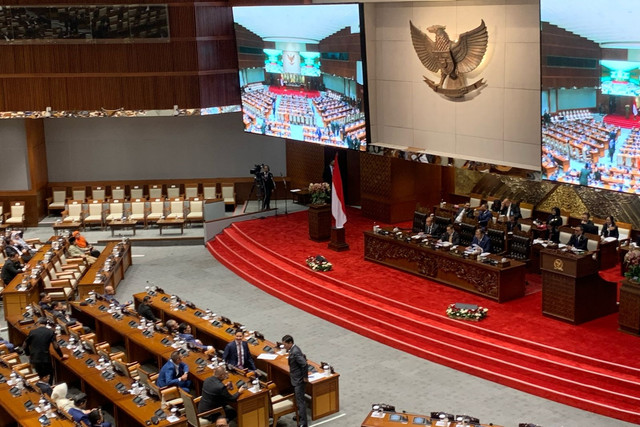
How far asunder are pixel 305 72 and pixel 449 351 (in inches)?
333

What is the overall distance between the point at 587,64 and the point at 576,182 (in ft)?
6.25

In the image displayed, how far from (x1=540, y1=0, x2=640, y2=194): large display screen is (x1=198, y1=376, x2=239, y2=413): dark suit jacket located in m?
6.83

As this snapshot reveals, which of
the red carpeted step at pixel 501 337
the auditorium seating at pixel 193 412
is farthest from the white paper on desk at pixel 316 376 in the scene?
the red carpeted step at pixel 501 337

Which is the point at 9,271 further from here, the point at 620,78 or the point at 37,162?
the point at 620,78

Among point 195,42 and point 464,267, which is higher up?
point 195,42

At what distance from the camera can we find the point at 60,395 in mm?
10906

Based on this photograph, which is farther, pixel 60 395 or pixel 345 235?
pixel 345 235

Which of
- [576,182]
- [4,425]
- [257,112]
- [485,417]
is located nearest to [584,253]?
[576,182]

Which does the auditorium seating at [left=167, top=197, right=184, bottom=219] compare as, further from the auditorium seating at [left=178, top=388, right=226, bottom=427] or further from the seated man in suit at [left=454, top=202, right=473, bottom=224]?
the auditorium seating at [left=178, top=388, right=226, bottom=427]

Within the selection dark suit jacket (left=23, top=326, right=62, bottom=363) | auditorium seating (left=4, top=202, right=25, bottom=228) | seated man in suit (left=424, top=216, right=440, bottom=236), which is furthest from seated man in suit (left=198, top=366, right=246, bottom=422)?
auditorium seating (left=4, top=202, right=25, bottom=228)

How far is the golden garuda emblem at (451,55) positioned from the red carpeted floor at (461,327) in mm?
3717

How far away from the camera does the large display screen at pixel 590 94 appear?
510 inches

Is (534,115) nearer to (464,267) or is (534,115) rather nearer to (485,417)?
(464,267)

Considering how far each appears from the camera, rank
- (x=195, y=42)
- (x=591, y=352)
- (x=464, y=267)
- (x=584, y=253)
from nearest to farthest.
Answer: (x=591, y=352)
(x=584, y=253)
(x=464, y=267)
(x=195, y=42)
